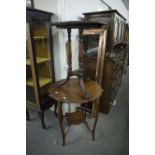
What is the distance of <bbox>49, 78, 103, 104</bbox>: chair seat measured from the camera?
1.26 meters

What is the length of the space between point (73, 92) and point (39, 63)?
0.63 m

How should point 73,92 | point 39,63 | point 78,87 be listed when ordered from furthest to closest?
point 39,63 < point 78,87 < point 73,92

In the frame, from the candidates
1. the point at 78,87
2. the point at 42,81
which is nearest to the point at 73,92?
the point at 78,87

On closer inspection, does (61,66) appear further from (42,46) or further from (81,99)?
(81,99)

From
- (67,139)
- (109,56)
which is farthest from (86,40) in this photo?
(67,139)

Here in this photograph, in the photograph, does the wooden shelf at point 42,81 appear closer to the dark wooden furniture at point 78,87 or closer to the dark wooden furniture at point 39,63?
the dark wooden furniture at point 39,63

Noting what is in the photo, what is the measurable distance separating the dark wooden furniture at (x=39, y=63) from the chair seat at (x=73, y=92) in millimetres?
316

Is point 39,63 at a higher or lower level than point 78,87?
higher

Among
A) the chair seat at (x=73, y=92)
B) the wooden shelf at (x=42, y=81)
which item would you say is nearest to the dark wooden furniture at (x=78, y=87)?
the chair seat at (x=73, y=92)

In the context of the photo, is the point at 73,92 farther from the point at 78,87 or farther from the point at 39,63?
the point at 39,63

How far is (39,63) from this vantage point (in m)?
1.71

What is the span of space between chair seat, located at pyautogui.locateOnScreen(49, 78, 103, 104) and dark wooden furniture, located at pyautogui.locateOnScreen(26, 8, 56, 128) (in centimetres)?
32
